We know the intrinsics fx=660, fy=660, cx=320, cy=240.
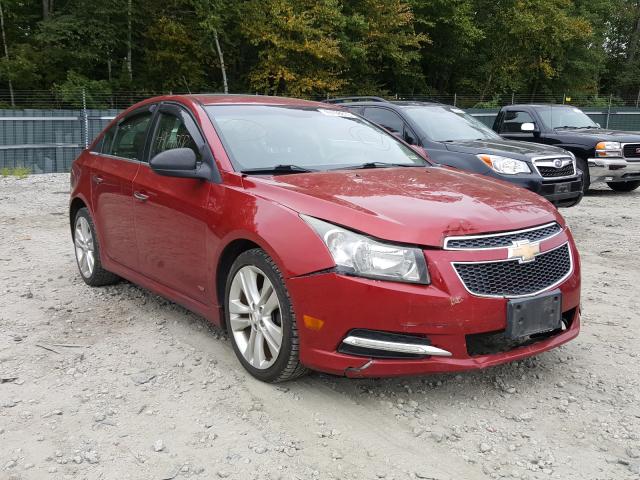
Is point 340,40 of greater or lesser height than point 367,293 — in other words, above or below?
above

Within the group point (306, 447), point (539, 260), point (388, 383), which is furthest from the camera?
point (388, 383)

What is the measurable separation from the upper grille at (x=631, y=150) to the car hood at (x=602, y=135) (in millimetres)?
78

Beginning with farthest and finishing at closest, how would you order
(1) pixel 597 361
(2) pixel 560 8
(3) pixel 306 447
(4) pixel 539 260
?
(2) pixel 560 8
(1) pixel 597 361
(4) pixel 539 260
(3) pixel 306 447

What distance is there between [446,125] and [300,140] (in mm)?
5285

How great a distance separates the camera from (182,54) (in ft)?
95.2

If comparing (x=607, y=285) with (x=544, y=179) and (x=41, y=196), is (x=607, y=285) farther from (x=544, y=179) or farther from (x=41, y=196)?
(x=41, y=196)

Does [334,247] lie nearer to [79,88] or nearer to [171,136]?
[171,136]

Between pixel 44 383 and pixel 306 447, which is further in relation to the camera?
pixel 44 383

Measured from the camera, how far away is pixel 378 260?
10.1ft

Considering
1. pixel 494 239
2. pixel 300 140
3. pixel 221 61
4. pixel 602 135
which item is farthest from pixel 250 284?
pixel 221 61

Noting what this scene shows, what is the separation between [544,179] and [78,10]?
24834 millimetres

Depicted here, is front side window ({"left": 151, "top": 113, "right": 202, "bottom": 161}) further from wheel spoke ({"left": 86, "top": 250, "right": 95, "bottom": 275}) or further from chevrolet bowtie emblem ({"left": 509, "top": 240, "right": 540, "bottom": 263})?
chevrolet bowtie emblem ({"left": 509, "top": 240, "right": 540, "bottom": 263})

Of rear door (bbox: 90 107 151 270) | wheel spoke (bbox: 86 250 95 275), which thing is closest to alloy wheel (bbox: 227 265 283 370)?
rear door (bbox: 90 107 151 270)

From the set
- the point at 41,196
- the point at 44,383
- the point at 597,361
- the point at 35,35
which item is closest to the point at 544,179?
the point at 597,361
